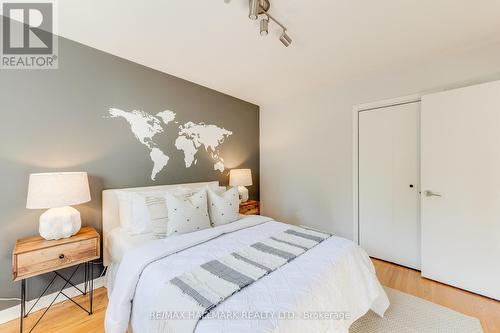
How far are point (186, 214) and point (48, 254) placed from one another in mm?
1031

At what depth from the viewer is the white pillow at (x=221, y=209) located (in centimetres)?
225

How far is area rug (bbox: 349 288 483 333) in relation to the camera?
5.24 feet

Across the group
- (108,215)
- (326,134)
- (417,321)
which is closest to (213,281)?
(108,215)

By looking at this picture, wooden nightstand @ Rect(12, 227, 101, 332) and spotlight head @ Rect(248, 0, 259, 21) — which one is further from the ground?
spotlight head @ Rect(248, 0, 259, 21)

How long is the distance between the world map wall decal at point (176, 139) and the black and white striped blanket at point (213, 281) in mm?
1632

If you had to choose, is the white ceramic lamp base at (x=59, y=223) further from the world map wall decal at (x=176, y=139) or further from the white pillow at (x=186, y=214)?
the world map wall decal at (x=176, y=139)

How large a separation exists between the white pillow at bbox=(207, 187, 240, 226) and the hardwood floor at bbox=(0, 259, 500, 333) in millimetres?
1229

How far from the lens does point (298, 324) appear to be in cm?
99

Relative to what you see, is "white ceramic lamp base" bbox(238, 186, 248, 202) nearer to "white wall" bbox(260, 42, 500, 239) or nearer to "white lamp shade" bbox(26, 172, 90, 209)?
"white wall" bbox(260, 42, 500, 239)

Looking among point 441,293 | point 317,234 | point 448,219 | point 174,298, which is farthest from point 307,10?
point 441,293

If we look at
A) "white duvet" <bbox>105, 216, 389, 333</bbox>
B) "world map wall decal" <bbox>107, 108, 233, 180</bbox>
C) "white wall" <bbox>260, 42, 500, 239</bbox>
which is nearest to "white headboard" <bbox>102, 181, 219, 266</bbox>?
"world map wall decal" <bbox>107, 108, 233, 180</bbox>

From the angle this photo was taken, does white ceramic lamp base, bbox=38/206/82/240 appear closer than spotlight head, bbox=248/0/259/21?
No

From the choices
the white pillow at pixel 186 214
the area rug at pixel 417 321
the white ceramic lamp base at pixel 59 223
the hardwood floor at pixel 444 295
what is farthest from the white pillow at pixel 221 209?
the hardwood floor at pixel 444 295

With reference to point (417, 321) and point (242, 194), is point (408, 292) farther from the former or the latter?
point (242, 194)
